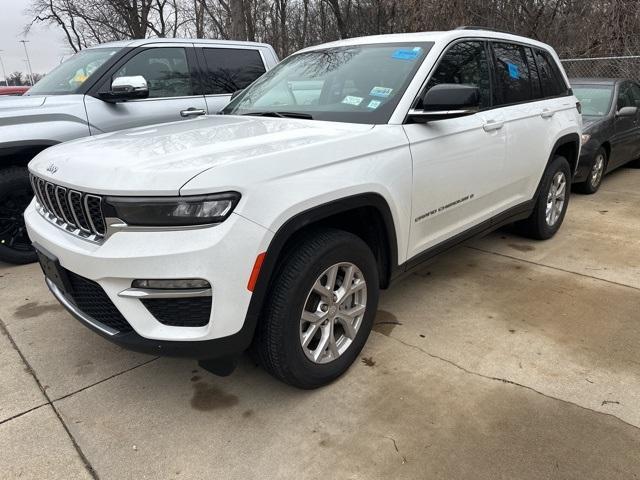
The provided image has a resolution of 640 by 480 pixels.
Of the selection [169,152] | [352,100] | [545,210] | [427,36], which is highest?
[427,36]

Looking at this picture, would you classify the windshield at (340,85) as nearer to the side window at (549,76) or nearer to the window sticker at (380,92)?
the window sticker at (380,92)

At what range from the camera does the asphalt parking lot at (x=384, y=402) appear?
222 cm

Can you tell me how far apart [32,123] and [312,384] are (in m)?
3.52

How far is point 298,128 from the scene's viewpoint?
9.12ft

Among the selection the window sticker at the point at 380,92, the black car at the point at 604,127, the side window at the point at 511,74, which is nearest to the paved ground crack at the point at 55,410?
the window sticker at the point at 380,92

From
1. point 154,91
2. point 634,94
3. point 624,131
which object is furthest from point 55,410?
point 634,94

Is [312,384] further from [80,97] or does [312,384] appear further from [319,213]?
[80,97]

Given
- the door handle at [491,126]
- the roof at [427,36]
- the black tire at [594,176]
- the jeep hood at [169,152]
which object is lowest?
the black tire at [594,176]

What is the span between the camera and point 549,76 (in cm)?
459

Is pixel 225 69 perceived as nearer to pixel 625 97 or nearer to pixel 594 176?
→ pixel 594 176

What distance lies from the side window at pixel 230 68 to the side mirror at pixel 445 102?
3.39m

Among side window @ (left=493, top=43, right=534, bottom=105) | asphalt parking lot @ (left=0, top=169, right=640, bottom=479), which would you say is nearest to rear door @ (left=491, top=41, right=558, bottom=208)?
side window @ (left=493, top=43, right=534, bottom=105)

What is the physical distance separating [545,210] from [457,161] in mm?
1933

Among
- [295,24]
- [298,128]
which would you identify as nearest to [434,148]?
[298,128]
